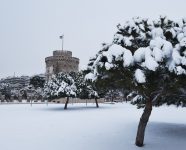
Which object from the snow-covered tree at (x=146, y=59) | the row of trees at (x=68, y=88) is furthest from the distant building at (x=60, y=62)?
the snow-covered tree at (x=146, y=59)

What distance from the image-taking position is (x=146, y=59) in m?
8.82

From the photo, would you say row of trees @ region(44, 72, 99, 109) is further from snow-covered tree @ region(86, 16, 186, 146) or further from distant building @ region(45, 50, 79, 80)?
distant building @ region(45, 50, 79, 80)

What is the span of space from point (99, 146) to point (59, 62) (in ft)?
381

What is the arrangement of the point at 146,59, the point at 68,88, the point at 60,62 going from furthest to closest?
the point at 60,62 → the point at 68,88 → the point at 146,59

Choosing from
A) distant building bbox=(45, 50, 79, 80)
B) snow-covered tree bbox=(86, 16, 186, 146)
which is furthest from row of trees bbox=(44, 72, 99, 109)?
distant building bbox=(45, 50, 79, 80)

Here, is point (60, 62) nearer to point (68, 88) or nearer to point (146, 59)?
point (68, 88)

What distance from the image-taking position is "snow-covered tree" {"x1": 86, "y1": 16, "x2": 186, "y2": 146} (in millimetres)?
8953

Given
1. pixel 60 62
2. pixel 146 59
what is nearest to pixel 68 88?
pixel 146 59

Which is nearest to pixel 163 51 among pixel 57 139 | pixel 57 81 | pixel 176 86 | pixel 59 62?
pixel 176 86

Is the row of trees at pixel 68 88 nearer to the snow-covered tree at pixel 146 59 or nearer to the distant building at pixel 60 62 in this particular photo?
the snow-covered tree at pixel 146 59

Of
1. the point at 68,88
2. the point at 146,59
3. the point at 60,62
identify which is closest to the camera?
the point at 146,59

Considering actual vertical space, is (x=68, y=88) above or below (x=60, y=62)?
below

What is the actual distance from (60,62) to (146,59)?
391 ft

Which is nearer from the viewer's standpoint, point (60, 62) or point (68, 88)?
point (68, 88)
